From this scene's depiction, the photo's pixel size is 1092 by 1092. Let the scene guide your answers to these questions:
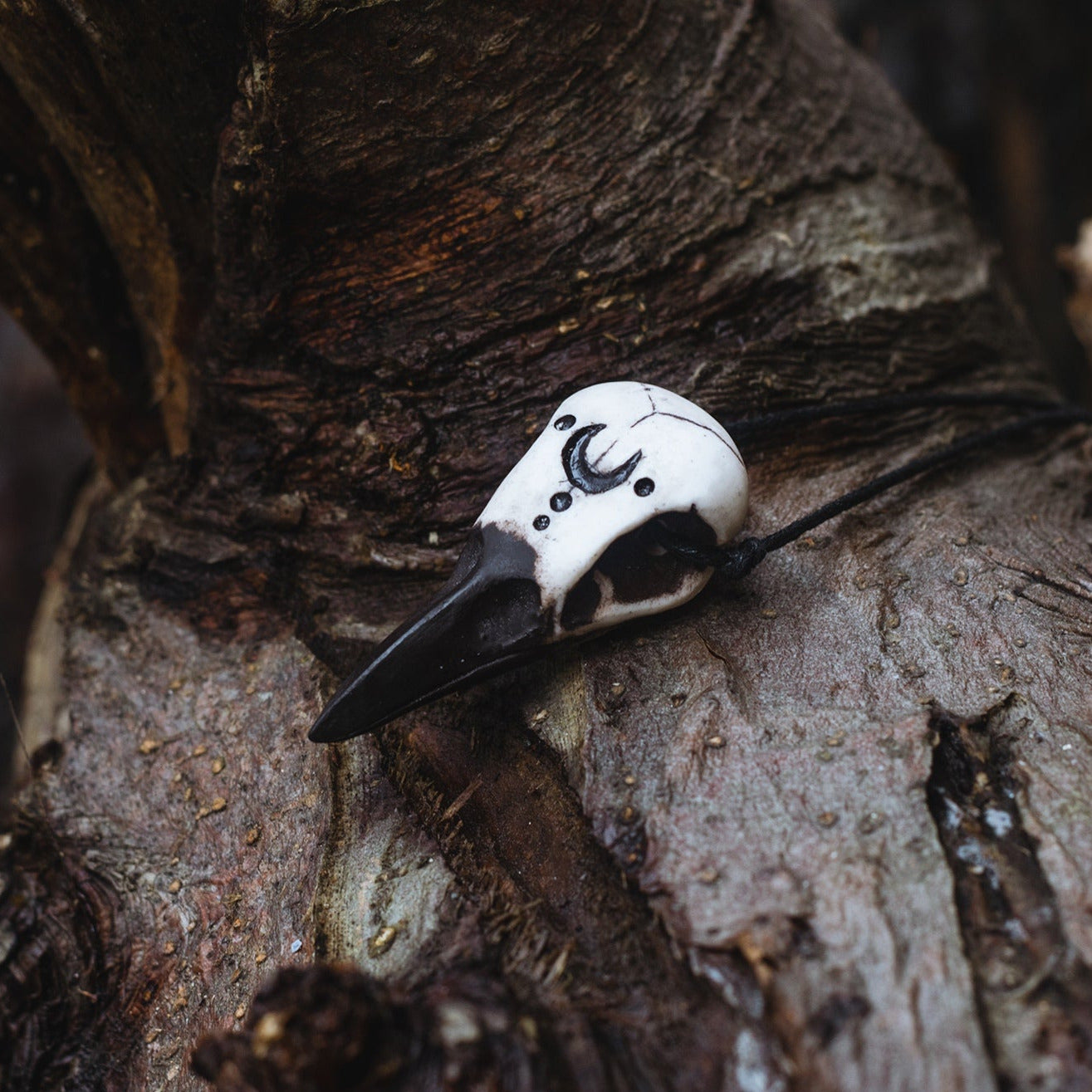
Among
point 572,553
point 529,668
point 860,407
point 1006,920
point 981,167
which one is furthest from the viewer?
point 981,167

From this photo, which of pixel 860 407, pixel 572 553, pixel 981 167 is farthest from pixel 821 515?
pixel 981 167

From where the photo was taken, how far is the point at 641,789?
1.01 meters

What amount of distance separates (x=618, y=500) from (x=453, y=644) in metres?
0.25

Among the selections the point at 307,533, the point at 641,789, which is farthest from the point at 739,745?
the point at 307,533

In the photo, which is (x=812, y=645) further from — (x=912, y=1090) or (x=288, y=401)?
(x=288, y=401)

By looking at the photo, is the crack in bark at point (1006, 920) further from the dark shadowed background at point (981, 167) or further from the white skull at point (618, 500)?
the dark shadowed background at point (981, 167)

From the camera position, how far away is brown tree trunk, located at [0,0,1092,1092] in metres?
0.85

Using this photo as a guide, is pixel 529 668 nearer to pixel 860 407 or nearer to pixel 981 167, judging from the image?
pixel 860 407

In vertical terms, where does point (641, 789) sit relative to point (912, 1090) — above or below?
above

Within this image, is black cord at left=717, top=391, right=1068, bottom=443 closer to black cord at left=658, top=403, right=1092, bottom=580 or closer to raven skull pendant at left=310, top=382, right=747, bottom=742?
black cord at left=658, top=403, right=1092, bottom=580

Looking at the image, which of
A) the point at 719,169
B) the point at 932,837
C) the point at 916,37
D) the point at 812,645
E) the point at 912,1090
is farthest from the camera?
the point at 916,37

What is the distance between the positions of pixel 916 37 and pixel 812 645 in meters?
3.46

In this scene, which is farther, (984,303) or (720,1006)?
(984,303)

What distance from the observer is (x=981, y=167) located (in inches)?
142
